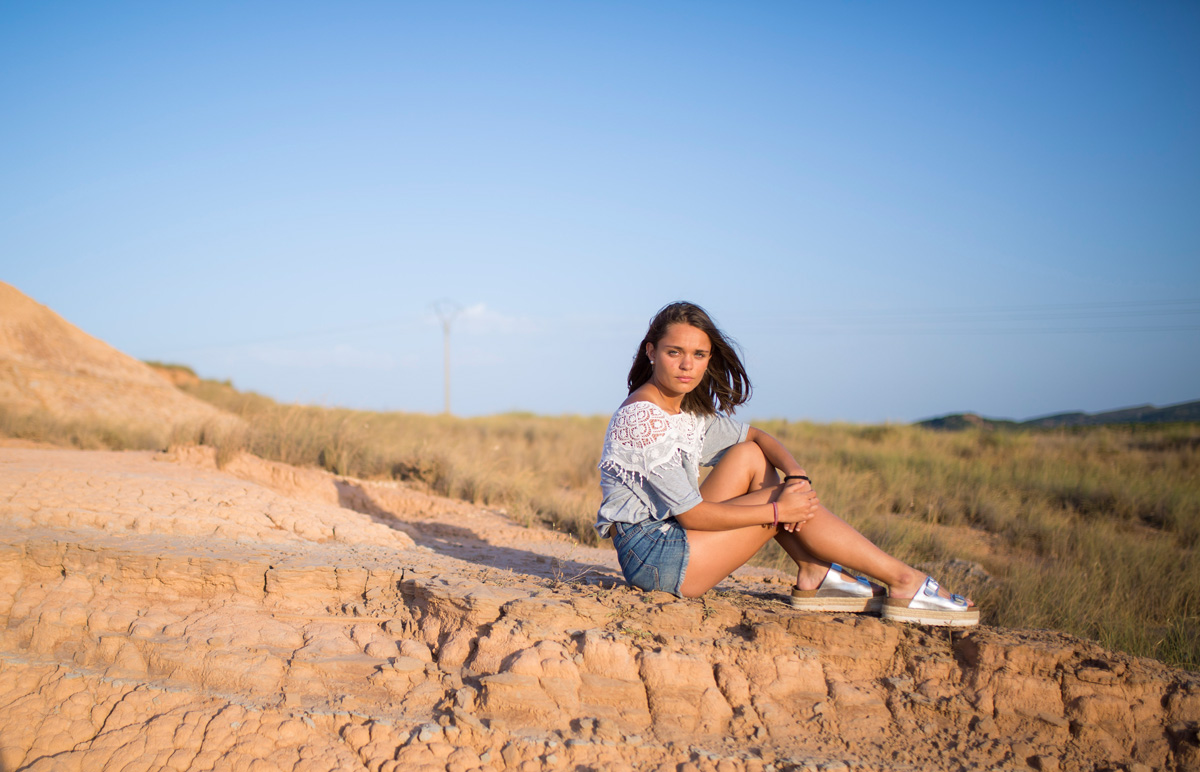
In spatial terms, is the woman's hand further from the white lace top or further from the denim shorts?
the denim shorts

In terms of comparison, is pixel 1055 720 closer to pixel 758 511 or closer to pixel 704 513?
pixel 758 511

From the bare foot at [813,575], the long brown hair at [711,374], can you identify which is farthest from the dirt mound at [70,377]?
the bare foot at [813,575]

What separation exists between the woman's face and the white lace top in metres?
0.16

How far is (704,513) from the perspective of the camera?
3.20m

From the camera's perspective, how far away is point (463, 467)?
8742 mm

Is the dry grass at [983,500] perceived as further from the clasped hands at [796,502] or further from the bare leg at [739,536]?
the clasped hands at [796,502]

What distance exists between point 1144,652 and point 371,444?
8380 mm

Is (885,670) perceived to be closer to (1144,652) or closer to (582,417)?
(1144,652)

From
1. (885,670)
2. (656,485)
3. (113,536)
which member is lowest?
(885,670)

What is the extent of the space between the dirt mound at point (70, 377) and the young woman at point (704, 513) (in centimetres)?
1000

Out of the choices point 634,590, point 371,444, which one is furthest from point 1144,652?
point 371,444

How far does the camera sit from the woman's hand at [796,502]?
316 cm

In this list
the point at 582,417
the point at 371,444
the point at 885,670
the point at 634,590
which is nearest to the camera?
the point at 885,670

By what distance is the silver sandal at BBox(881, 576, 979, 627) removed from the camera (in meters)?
3.09
